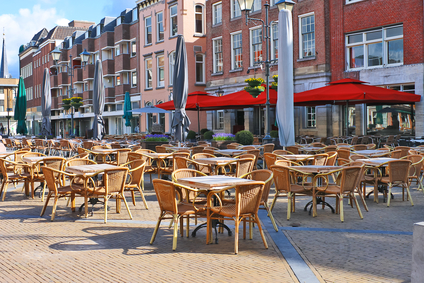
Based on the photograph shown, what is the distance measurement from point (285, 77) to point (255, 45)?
16.6 m

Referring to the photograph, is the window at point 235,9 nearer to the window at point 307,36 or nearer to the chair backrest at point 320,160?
the window at point 307,36

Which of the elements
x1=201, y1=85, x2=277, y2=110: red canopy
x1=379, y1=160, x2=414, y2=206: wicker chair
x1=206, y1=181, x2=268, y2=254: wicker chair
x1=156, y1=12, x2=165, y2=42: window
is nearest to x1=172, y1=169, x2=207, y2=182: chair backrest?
x1=206, y1=181, x2=268, y2=254: wicker chair

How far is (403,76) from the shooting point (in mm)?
20000

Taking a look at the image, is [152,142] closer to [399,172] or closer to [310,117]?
[399,172]

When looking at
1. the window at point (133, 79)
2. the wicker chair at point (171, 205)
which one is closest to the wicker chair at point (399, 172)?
the wicker chair at point (171, 205)

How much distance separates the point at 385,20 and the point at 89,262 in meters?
19.1

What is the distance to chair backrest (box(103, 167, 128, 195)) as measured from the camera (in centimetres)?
755

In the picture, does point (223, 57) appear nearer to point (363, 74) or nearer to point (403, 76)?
point (363, 74)

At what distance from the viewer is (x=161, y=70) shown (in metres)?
36.8

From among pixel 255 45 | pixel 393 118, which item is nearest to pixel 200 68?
pixel 255 45

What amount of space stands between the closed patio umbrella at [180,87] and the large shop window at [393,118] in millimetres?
10456

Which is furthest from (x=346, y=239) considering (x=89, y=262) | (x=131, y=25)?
(x=131, y=25)

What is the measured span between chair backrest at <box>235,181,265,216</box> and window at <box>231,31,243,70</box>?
76.6ft

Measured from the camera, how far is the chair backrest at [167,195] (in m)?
5.81
